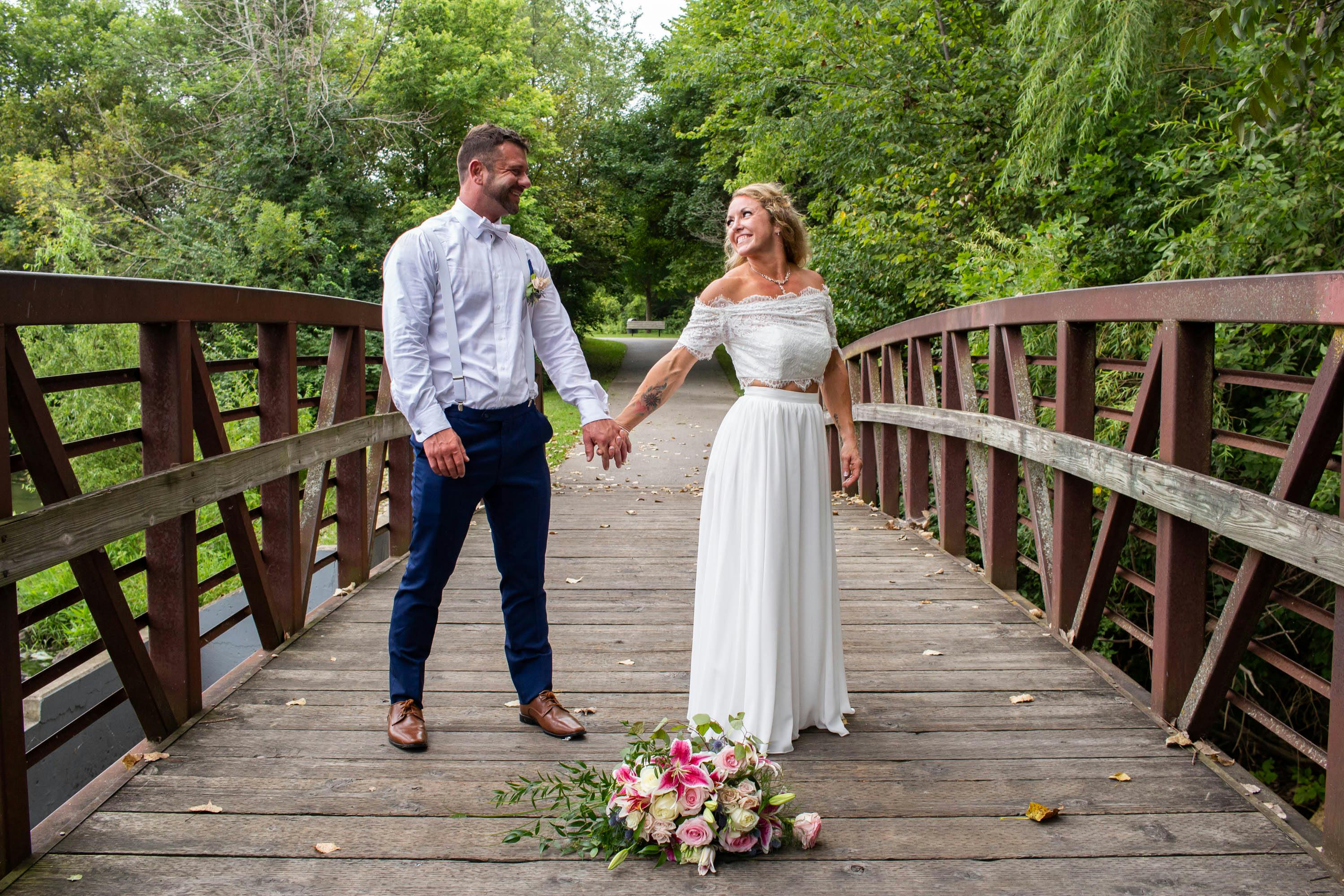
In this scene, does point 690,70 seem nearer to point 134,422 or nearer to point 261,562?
point 134,422

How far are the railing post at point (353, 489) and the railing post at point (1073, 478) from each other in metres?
3.22

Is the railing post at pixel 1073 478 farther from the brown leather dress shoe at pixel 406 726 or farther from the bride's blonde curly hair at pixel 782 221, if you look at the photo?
the brown leather dress shoe at pixel 406 726

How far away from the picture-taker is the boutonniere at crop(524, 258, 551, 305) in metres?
3.45

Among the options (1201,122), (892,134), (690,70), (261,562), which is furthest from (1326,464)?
(690,70)

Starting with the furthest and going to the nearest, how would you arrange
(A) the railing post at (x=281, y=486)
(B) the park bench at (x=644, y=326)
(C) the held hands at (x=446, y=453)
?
(B) the park bench at (x=644, y=326), (A) the railing post at (x=281, y=486), (C) the held hands at (x=446, y=453)

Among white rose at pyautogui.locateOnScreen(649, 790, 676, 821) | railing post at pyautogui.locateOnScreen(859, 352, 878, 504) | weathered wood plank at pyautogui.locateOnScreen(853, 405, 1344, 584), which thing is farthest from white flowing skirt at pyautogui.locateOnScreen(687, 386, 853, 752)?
railing post at pyautogui.locateOnScreen(859, 352, 878, 504)

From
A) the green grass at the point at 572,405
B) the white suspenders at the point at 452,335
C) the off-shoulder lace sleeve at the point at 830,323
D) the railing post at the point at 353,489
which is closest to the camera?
the white suspenders at the point at 452,335

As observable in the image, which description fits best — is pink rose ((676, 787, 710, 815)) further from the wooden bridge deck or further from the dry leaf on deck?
the dry leaf on deck

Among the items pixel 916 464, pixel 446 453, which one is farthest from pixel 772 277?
pixel 916 464

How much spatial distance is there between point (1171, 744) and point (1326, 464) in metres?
1.02

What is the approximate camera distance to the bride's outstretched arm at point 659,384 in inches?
145

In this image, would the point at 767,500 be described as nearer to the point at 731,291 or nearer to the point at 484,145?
the point at 731,291

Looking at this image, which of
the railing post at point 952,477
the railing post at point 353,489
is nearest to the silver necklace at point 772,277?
the railing post at point 353,489

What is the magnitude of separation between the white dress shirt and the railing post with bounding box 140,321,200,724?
714mm
